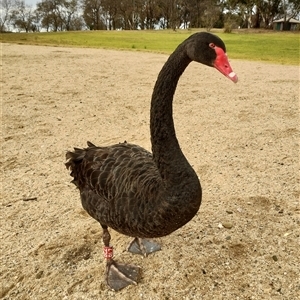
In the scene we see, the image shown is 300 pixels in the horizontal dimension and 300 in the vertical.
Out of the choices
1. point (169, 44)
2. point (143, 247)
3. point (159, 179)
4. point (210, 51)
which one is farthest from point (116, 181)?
point (169, 44)

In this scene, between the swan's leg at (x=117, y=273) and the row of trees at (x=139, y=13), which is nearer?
the swan's leg at (x=117, y=273)

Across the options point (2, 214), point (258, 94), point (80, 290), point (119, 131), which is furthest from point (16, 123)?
point (258, 94)

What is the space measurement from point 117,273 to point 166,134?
1081mm

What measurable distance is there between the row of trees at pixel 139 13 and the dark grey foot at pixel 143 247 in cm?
4760

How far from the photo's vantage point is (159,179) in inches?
83.8

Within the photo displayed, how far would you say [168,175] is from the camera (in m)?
2.03

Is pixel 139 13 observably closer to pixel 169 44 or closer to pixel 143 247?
pixel 169 44

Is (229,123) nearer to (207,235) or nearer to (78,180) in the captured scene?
(207,235)

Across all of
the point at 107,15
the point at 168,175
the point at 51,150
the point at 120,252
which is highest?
the point at 107,15

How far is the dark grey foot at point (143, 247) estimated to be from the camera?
2.77 metres

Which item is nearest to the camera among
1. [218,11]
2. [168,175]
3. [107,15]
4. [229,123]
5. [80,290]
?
[168,175]

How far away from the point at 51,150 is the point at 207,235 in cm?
250

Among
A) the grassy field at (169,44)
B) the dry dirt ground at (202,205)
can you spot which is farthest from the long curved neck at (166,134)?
the grassy field at (169,44)

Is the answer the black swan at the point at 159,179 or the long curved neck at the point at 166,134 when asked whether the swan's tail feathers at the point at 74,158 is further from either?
the long curved neck at the point at 166,134
